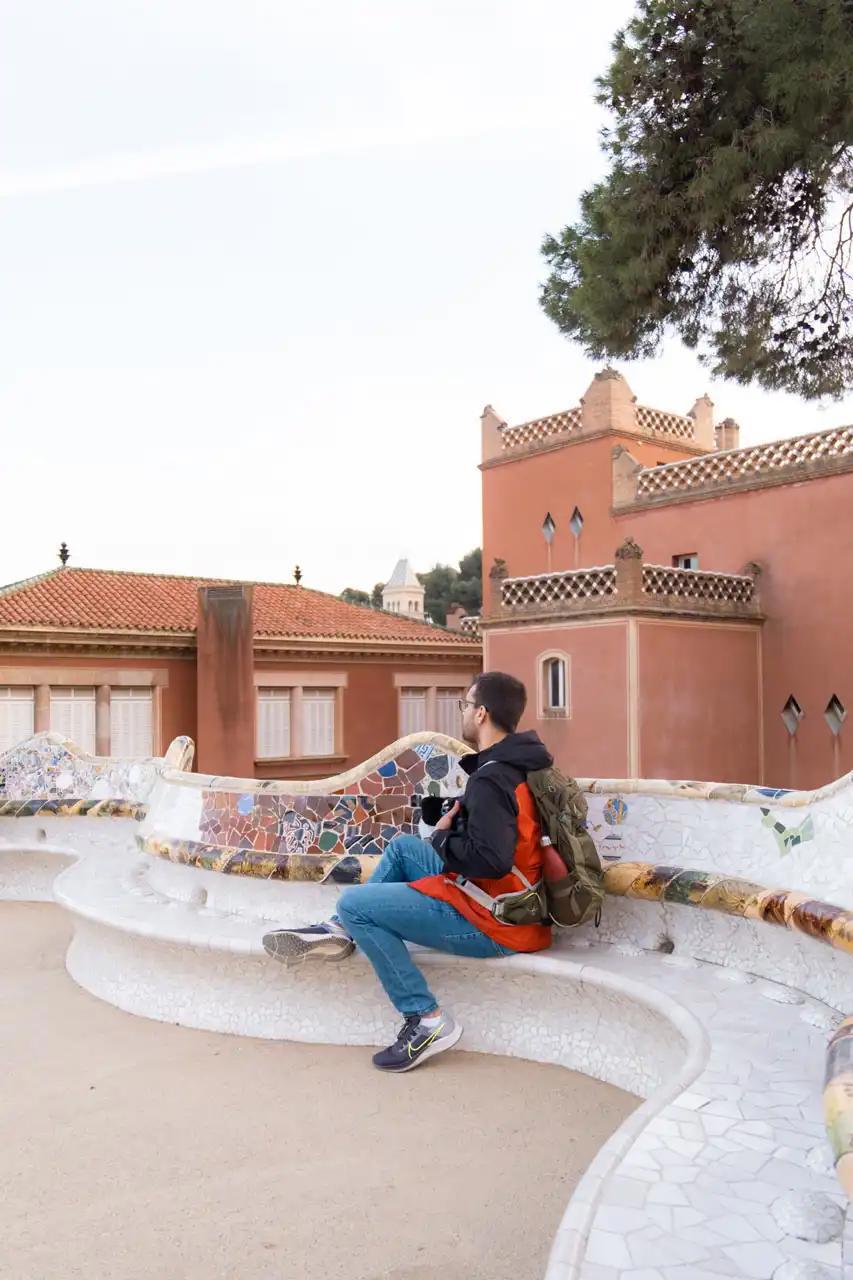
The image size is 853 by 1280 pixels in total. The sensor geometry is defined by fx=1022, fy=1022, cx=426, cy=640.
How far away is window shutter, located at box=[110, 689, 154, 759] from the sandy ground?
14.0 metres

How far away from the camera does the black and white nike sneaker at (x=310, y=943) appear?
13.2 feet

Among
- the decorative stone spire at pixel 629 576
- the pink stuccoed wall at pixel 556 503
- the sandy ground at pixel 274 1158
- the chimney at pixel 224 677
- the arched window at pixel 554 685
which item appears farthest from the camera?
the chimney at pixel 224 677

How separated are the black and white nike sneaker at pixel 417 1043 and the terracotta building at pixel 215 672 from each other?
1424 cm

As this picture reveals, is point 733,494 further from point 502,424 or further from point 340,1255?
point 340,1255

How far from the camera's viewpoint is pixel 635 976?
3684 mm

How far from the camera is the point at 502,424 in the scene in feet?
64.5

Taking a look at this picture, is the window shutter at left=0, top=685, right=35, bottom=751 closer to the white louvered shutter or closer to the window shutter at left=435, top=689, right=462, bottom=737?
the white louvered shutter

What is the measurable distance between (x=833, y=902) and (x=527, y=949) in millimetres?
1177

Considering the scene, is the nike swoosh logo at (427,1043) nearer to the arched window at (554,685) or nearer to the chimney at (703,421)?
the arched window at (554,685)

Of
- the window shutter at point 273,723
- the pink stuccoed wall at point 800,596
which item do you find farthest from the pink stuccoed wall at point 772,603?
the window shutter at point 273,723

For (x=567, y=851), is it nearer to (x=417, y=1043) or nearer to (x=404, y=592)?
(x=417, y=1043)

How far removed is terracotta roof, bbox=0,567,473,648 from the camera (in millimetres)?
17688

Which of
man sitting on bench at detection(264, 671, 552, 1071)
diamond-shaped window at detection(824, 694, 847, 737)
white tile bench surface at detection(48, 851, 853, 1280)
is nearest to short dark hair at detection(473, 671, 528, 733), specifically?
man sitting on bench at detection(264, 671, 552, 1071)

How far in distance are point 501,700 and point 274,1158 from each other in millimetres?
1753
